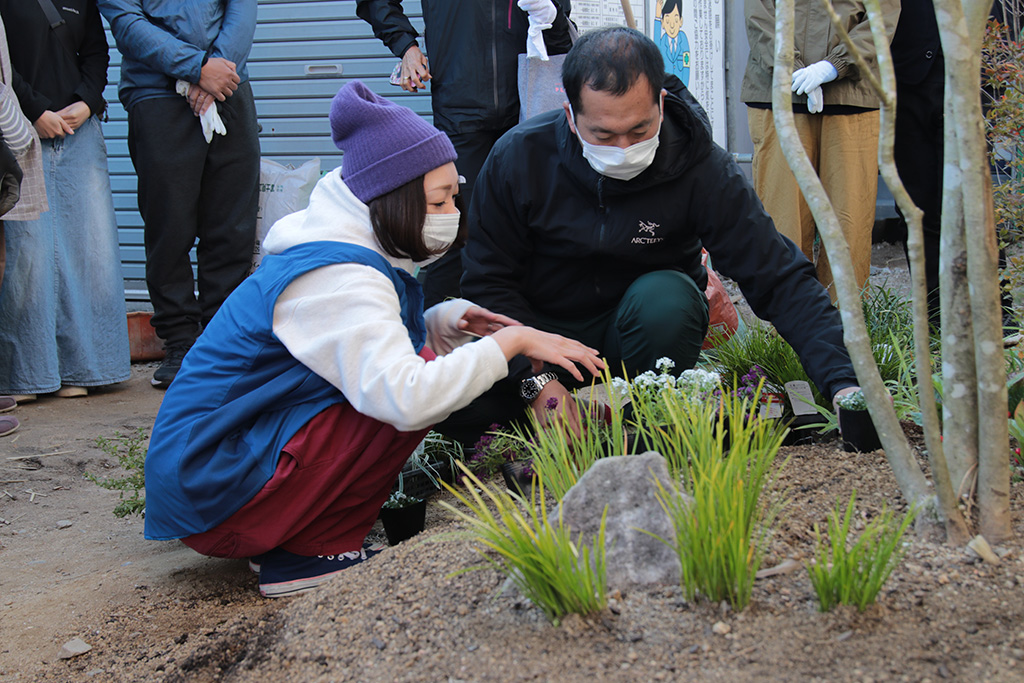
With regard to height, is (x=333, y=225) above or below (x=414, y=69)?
below

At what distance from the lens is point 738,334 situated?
3.72 m

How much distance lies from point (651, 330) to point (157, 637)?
1693 mm

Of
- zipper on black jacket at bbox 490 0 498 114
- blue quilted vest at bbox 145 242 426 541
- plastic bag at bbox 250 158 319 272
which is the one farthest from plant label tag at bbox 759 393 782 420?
plastic bag at bbox 250 158 319 272

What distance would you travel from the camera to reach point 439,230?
238 centimetres

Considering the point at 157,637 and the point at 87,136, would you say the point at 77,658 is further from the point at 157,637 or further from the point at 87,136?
the point at 87,136

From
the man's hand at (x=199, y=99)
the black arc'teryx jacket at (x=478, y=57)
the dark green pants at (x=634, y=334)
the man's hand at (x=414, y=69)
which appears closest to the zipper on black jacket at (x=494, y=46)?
the black arc'teryx jacket at (x=478, y=57)

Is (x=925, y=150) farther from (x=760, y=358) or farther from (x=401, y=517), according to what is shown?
(x=401, y=517)

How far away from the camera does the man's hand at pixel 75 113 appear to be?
444 cm

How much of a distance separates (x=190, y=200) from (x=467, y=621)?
3656 millimetres

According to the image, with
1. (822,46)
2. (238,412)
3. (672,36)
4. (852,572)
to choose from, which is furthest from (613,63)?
(672,36)

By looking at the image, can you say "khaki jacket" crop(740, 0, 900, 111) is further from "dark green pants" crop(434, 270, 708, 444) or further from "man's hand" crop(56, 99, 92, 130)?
"man's hand" crop(56, 99, 92, 130)

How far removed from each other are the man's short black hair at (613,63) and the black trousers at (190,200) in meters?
2.69

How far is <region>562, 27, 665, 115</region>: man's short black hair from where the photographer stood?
2.61 metres

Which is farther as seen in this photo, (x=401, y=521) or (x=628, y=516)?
(x=401, y=521)
